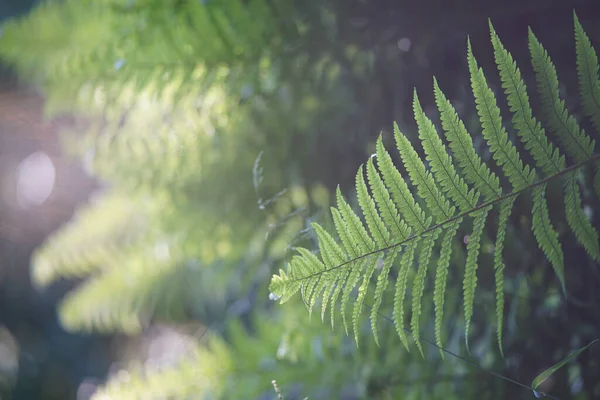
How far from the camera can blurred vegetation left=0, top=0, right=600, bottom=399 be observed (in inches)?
29.7

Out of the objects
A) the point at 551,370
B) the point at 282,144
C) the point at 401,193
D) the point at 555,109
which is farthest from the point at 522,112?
the point at 282,144

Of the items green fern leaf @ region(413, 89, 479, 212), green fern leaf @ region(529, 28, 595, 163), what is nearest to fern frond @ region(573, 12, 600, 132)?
green fern leaf @ region(529, 28, 595, 163)

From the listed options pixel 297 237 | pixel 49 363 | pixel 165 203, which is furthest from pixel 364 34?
pixel 49 363

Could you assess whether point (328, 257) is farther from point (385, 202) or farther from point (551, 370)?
point (551, 370)

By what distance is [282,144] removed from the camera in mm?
1023

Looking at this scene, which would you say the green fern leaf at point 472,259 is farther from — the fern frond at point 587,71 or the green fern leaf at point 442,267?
the fern frond at point 587,71

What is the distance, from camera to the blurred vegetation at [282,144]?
2.48 feet

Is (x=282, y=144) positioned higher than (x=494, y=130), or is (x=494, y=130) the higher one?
(x=282, y=144)

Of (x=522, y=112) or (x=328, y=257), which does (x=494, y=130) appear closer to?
(x=522, y=112)

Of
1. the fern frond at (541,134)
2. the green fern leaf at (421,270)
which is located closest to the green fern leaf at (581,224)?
the fern frond at (541,134)

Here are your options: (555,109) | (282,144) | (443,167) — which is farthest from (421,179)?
(282,144)

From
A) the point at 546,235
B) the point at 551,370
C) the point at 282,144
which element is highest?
the point at 282,144

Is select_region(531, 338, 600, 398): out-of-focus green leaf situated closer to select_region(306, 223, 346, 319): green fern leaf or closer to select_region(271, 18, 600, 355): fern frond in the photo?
select_region(271, 18, 600, 355): fern frond

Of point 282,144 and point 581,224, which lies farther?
point 282,144
